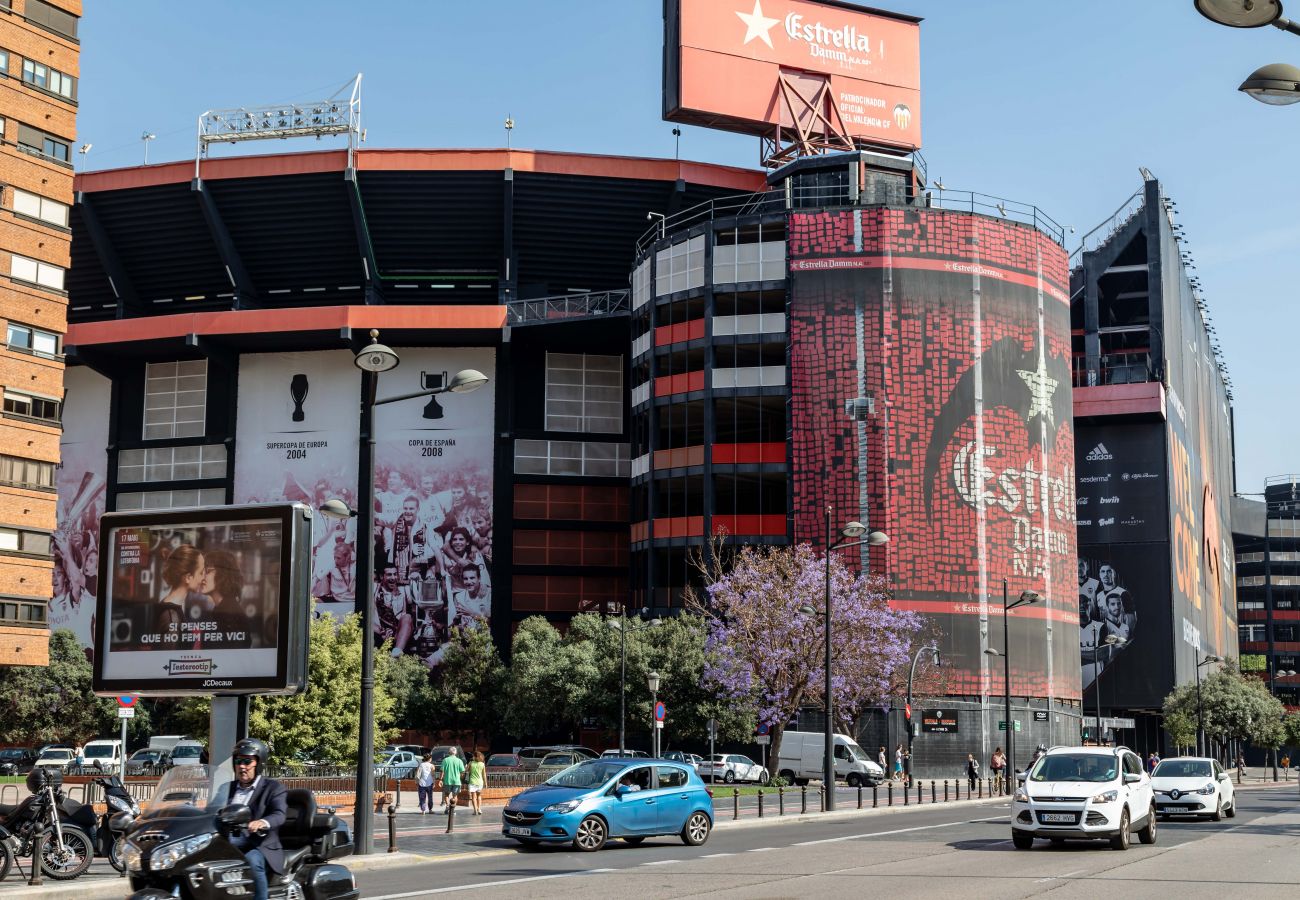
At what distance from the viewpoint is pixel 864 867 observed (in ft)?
69.1

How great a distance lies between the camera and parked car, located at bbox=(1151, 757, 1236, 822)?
106ft

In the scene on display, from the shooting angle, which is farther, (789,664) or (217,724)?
(789,664)

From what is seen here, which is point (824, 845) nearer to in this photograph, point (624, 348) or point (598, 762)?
point (598, 762)

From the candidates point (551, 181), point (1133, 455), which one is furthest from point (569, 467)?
point (1133, 455)

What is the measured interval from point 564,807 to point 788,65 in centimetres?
6400

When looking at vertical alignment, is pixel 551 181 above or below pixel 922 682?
above

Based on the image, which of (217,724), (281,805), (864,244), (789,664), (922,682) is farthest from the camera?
(864,244)

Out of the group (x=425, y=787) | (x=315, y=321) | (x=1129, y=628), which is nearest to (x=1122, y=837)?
(x=425, y=787)

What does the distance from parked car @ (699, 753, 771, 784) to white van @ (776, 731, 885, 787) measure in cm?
194

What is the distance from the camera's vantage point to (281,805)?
11.7 meters

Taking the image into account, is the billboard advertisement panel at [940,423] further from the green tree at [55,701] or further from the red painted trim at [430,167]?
the green tree at [55,701]

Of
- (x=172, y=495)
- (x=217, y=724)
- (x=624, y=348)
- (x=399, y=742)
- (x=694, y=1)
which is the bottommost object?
(x=399, y=742)

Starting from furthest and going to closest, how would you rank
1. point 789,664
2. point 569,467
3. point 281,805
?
point 569,467 → point 789,664 → point 281,805

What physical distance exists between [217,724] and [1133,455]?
99.8 meters
